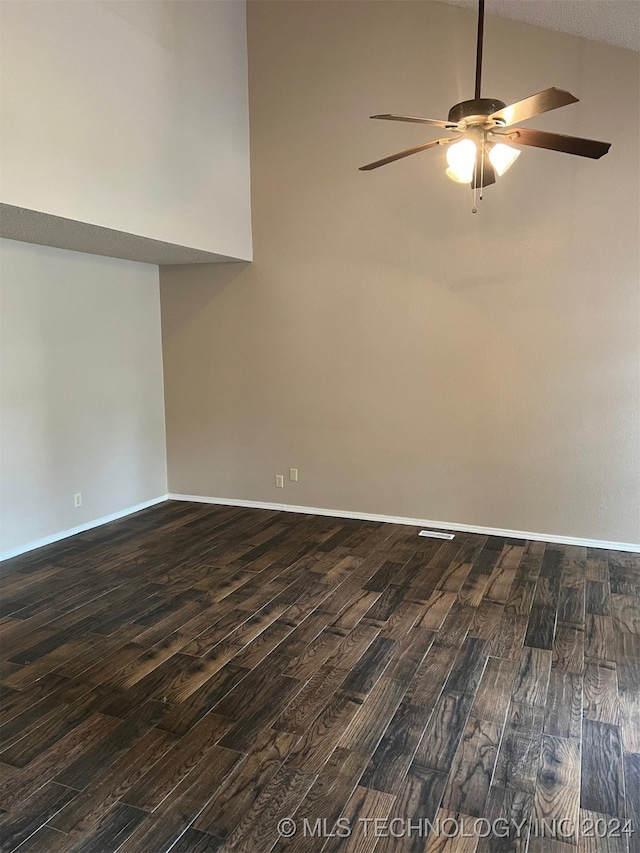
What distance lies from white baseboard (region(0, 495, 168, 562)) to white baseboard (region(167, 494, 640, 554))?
13.6 inches

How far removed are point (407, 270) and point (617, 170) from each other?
5.23 ft

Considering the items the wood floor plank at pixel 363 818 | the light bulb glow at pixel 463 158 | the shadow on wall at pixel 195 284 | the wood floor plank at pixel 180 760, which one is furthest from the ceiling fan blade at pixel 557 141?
the shadow on wall at pixel 195 284

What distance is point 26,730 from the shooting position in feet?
7.95

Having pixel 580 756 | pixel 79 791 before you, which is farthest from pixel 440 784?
pixel 79 791

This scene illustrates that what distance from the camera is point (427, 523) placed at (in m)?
5.02

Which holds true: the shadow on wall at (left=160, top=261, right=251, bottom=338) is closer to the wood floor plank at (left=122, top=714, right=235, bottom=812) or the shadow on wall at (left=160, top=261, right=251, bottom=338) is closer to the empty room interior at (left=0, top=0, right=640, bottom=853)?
the empty room interior at (left=0, top=0, right=640, bottom=853)

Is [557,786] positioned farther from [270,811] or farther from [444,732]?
[270,811]

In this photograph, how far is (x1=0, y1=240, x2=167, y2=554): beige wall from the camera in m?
4.37

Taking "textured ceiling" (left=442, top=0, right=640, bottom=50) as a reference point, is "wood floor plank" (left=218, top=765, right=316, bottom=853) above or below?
below

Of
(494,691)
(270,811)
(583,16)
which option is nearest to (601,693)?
(494,691)

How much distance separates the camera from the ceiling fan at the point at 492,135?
254 centimetres

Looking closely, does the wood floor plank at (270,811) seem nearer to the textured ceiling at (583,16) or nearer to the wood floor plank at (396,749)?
the wood floor plank at (396,749)

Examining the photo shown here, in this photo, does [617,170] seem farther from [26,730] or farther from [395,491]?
[26,730]

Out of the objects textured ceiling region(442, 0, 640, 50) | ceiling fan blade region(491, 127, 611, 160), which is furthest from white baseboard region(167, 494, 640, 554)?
textured ceiling region(442, 0, 640, 50)
